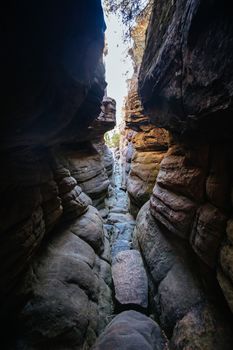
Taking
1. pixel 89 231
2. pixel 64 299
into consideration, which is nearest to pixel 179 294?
pixel 64 299

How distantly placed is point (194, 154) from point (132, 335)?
15.6 feet

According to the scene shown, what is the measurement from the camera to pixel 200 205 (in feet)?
15.5

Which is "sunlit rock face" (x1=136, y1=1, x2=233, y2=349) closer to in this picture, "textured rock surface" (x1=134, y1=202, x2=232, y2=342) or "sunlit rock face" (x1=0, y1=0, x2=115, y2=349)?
"textured rock surface" (x1=134, y1=202, x2=232, y2=342)

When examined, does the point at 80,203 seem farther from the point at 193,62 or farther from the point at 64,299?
the point at 193,62

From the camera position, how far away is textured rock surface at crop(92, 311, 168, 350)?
3785mm

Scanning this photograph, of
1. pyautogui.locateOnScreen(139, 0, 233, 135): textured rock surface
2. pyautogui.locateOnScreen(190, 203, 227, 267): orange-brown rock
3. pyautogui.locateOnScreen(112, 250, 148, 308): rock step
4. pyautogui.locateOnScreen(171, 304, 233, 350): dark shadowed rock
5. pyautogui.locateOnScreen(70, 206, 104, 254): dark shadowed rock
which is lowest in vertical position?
pyautogui.locateOnScreen(112, 250, 148, 308): rock step

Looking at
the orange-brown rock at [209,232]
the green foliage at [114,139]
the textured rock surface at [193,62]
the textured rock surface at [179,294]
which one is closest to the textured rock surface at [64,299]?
the textured rock surface at [179,294]

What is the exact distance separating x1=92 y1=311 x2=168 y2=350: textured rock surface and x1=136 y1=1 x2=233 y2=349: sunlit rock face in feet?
1.35

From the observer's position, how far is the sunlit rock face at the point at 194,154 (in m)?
2.66

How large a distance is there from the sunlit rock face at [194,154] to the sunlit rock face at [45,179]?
5.09 feet

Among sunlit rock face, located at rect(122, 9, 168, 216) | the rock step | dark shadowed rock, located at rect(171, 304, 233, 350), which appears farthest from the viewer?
sunlit rock face, located at rect(122, 9, 168, 216)

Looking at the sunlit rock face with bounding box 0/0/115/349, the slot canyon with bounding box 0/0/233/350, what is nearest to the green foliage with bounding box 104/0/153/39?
the slot canyon with bounding box 0/0/233/350

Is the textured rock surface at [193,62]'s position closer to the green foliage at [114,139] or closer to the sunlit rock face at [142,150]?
the sunlit rock face at [142,150]

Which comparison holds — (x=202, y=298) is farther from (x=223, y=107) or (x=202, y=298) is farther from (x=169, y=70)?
(x=169, y=70)
